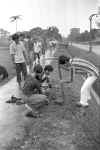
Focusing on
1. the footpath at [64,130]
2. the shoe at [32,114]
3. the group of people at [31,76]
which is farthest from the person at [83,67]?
the shoe at [32,114]

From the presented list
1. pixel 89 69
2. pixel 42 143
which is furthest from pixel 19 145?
pixel 89 69

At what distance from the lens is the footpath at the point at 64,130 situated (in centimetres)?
419

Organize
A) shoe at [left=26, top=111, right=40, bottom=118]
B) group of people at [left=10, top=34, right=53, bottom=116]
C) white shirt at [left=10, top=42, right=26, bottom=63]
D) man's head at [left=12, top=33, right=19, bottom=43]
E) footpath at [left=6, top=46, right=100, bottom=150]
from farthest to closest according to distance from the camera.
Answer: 1. white shirt at [left=10, top=42, right=26, bottom=63]
2. man's head at [left=12, top=33, right=19, bottom=43]
3. group of people at [left=10, top=34, right=53, bottom=116]
4. shoe at [left=26, top=111, right=40, bottom=118]
5. footpath at [left=6, top=46, right=100, bottom=150]

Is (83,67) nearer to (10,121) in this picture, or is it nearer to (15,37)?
(10,121)

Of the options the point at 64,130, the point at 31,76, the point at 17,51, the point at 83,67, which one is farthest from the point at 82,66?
the point at 17,51

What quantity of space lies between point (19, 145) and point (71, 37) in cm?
13130

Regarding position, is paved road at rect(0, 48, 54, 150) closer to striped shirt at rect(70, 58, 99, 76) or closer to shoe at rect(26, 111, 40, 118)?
shoe at rect(26, 111, 40, 118)

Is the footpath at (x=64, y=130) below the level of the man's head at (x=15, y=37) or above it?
below

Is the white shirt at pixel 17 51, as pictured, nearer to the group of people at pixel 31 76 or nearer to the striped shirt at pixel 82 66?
the group of people at pixel 31 76

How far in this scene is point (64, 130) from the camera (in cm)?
485

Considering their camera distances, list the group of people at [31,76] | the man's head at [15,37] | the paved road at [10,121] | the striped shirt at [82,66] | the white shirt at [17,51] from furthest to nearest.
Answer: the white shirt at [17,51] < the man's head at [15,37] < the group of people at [31,76] < the striped shirt at [82,66] < the paved road at [10,121]

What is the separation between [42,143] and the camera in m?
4.29

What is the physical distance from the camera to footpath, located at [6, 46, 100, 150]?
4.19 m

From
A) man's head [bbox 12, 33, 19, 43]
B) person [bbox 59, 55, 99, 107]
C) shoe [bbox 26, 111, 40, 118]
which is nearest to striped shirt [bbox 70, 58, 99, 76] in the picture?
person [bbox 59, 55, 99, 107]
